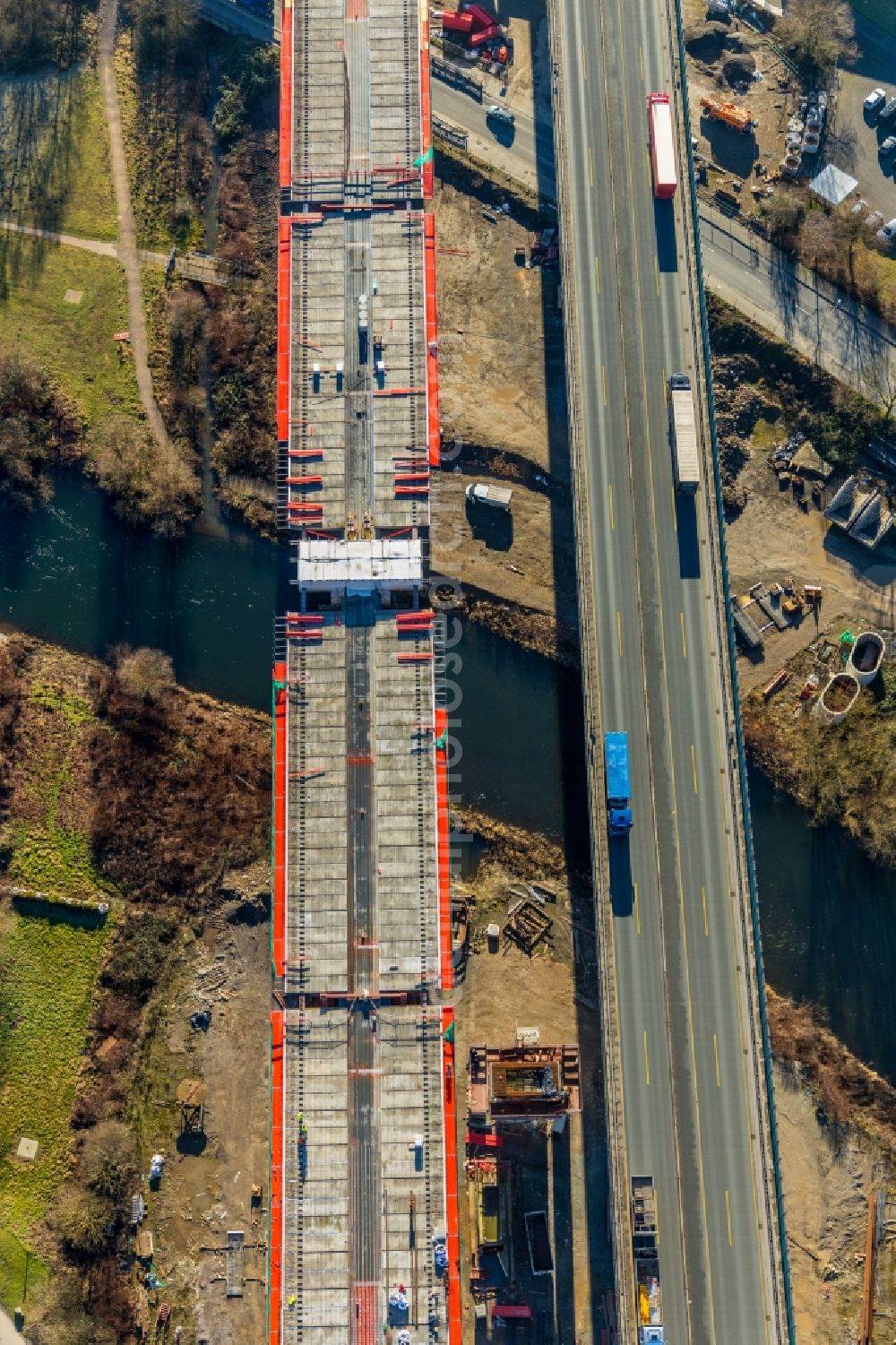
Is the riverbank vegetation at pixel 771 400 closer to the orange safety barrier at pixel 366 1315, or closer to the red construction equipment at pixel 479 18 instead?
the red construction equipment at pixel 479 18

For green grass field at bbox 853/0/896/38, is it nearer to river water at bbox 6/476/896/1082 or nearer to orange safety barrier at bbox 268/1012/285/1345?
river water at bbox 6/476/896/1082

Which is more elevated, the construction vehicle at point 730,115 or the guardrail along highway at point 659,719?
the construction vehicle at point 730,115

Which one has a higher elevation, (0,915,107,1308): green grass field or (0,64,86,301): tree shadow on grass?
(0,64,86,301): tree shadow on grass

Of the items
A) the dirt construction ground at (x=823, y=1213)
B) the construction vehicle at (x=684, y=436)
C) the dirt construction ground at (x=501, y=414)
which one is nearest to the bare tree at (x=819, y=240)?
the construction vehicle at (x=684, y=436)

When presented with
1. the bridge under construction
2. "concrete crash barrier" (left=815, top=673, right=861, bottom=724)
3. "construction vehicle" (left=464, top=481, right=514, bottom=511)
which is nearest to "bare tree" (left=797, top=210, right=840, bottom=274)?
the bridge under construction

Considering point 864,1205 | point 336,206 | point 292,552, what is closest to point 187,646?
point 292,552

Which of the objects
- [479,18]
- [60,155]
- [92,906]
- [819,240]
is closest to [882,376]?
[819,240]
